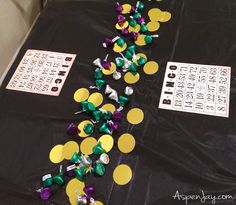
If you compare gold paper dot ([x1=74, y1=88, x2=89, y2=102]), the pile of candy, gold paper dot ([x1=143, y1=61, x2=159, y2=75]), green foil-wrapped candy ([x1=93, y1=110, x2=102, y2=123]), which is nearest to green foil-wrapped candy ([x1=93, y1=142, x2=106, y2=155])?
the pile of candy

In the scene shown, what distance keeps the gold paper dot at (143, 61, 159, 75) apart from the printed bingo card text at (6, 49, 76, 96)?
31cm

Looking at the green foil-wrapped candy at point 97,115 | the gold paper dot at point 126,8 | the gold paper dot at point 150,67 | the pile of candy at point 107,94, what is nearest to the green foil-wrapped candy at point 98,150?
the pile of candy at point 107,94

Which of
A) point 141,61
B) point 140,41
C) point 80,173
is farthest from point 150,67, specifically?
point 80,173

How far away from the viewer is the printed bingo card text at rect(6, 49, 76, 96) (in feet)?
3.94

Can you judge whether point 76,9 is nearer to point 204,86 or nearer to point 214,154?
point 204,86

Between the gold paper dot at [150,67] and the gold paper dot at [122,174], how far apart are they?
38cm

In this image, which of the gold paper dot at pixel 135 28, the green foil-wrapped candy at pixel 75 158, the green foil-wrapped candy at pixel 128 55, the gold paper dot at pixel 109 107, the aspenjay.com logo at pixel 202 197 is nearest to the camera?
the aspenjay.com logo at pixel 202 197

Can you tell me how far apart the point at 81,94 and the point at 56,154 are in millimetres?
251

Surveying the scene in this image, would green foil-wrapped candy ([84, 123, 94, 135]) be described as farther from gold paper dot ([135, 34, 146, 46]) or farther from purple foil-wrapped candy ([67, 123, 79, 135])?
gold paper dot ([135, 34, 146, 46])

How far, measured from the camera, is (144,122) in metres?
1.03

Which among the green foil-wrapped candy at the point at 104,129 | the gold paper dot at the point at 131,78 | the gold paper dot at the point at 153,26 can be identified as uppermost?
the gold paper dot at the point at 153,26

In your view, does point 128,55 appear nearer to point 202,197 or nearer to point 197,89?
point 197,89

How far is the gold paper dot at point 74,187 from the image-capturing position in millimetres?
930

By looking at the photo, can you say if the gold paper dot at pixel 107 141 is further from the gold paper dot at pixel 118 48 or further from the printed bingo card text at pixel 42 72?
the gold paper dot at pixel 118 48
